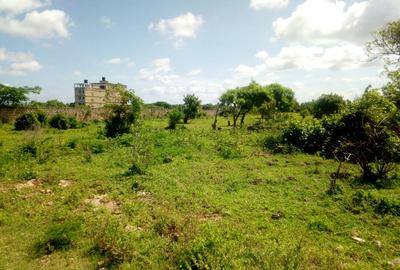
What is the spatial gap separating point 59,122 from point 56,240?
70.6ft

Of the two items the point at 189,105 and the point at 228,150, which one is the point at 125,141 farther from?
the point at 189,105

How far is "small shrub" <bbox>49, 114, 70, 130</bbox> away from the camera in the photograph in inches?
959

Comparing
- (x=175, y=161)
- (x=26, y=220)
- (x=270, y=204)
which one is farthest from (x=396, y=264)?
(x=175, y=161)

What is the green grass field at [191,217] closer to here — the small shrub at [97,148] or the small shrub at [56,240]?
the small shrub at [56,240]

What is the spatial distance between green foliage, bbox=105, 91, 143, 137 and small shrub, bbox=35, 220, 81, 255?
1318 cm

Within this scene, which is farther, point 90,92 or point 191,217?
point 90,92

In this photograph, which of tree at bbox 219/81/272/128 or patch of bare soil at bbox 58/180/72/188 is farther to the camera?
tree at bbox 219/81/272/128

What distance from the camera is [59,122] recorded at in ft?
79.7

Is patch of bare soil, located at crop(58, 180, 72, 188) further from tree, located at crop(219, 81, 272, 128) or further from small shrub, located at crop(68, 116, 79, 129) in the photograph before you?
small shrub, located at crop(68, 116, 79, 129)

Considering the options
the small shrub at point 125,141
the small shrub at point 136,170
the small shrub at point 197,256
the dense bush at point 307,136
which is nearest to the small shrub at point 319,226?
the small shrub at point 197,256

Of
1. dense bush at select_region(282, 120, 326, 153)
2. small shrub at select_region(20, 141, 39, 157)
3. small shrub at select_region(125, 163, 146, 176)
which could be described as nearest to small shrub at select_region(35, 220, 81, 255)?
small shrub at select_region(125, 163, 146, 176)

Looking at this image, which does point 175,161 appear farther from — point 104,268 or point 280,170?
point 104,268

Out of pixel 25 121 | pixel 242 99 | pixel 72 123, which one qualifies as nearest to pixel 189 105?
pixel 242 99

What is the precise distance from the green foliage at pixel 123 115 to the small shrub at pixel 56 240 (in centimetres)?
1318
